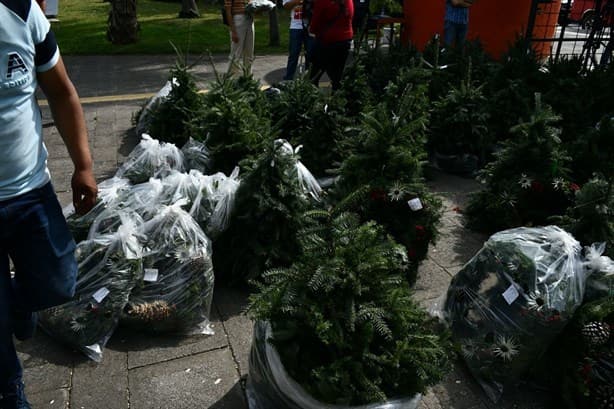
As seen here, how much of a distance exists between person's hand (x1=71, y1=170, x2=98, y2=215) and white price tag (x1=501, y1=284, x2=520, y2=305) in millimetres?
2035

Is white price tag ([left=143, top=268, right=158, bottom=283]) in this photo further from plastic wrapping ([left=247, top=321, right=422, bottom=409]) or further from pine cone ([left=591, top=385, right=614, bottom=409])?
pine cone ([left=591, top=385, right=614, bottom=409])

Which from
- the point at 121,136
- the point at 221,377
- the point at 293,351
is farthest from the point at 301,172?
the point at 121,136

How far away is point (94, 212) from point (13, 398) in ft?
4.03

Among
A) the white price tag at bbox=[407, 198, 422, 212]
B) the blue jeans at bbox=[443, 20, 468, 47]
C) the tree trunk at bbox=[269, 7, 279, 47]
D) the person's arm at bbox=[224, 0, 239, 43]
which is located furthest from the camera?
the tree trunk at bbox=[269, 7, 279, 47]

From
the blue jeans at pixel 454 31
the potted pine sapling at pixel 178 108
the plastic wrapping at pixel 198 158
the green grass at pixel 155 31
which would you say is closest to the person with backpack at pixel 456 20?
the blue jeans at pixel 454 31

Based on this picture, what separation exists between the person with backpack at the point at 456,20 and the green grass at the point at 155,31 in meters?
4.30

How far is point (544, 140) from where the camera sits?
391cm

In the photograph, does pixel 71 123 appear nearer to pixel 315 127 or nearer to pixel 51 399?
pixel 51 399

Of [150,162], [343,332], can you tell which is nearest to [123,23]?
[150,162]

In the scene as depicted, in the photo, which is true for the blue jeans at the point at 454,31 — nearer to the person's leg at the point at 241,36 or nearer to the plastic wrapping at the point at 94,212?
the person's leg at the point at 241,36

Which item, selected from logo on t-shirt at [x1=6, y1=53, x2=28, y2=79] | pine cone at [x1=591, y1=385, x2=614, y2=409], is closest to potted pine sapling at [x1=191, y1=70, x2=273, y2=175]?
logo on t-shirt at [x1=6, y1=53, x2=28, y2=79]

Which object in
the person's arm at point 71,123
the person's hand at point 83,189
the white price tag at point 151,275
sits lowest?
the white price tag at point 151,275

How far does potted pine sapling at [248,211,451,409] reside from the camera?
2020 millimetres

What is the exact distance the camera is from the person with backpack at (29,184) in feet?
5.98
